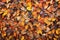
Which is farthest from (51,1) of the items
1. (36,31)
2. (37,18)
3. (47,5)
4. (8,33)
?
(8,33)

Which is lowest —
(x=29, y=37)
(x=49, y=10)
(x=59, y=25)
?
(x=29, y=37)

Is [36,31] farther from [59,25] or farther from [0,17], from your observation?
[0,17]

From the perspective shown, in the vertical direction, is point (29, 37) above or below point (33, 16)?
below

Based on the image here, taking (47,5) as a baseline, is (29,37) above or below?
below

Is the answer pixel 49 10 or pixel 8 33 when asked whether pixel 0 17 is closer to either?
pixel 8 33

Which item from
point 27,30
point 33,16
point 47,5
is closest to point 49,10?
Answer: point 47,5

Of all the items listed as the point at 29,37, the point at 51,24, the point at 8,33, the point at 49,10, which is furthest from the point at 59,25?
the point at 8,33

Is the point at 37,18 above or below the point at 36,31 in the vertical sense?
above

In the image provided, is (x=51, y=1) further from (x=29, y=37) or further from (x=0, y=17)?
(x=0, y=17)
